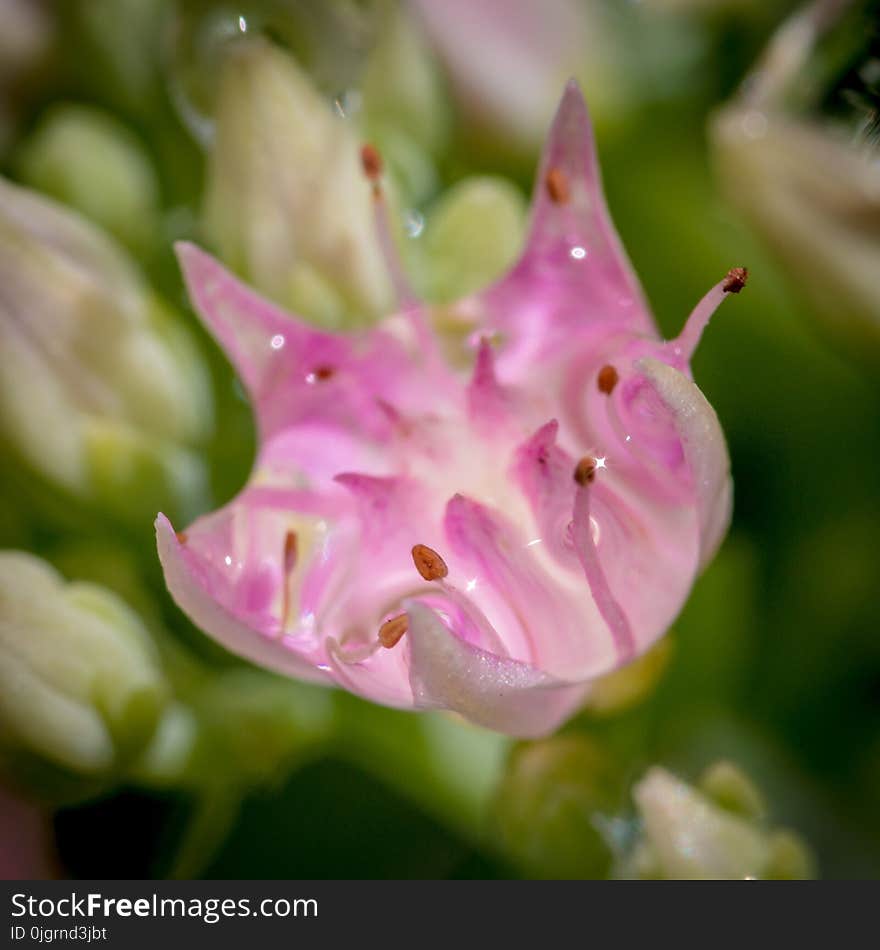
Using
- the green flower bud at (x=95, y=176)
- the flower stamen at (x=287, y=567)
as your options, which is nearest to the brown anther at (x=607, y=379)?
the flower stamen at (x=287, y=567)

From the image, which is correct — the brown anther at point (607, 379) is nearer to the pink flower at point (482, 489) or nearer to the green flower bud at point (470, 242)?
the pink flower at point (482, 489)

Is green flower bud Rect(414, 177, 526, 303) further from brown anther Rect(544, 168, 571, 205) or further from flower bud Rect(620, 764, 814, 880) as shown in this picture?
flower bud Rect(620, 764, 814, 880)

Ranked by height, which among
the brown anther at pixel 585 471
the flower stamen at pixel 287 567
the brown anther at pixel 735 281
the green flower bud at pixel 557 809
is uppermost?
the brown anther at pixel 735 281

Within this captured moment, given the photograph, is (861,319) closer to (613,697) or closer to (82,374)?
(613,697)

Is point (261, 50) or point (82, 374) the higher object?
point (261, 50)

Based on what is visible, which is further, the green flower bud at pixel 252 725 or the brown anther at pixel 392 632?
the green flower bud at pixel 252 725

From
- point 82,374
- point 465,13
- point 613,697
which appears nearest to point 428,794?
point 613,697

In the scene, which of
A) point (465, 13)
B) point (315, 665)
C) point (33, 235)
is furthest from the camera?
point (465, 13)

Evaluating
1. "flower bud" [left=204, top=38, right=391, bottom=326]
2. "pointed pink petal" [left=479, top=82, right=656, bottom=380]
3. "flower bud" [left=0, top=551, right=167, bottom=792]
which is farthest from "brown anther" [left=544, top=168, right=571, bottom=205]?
"flower bud" [left=0, top=551, right=167, bottom=792]
